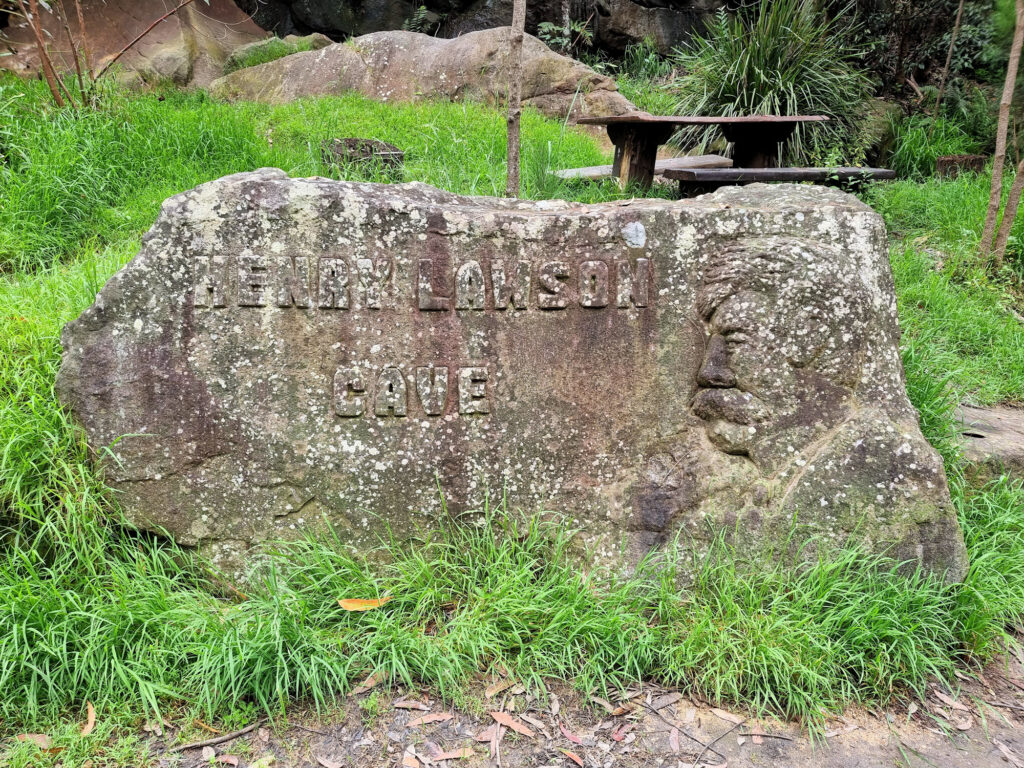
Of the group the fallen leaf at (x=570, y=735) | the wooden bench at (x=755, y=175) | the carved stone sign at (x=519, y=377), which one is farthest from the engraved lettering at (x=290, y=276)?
the wooden bench at (x=755, y=175)

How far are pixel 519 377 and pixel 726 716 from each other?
4.00ft

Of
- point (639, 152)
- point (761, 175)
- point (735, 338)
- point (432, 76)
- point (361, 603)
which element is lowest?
point (361, 603)

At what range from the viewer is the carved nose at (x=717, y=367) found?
2.53m

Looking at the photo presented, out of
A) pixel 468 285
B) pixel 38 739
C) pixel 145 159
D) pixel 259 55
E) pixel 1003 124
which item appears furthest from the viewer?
pixel 259 55

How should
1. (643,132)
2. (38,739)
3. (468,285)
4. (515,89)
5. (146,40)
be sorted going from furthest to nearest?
(146,40) < (643,132) < (515,89) < (468,285) < (38,739)

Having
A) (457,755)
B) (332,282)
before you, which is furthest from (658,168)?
(457,755)

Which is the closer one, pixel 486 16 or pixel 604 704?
pixel 604 704

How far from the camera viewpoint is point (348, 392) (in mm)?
2479

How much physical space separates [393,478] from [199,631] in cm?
74

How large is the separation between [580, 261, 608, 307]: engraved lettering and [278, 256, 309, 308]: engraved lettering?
0.91m

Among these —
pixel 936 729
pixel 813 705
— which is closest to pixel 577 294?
pixel 813 705

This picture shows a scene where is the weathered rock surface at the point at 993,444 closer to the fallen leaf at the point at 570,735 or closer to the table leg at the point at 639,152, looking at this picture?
the fallen leaf at the point at 570,735

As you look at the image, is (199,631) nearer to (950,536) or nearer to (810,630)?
(810,630)

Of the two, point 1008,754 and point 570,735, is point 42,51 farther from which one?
point 1008,754
